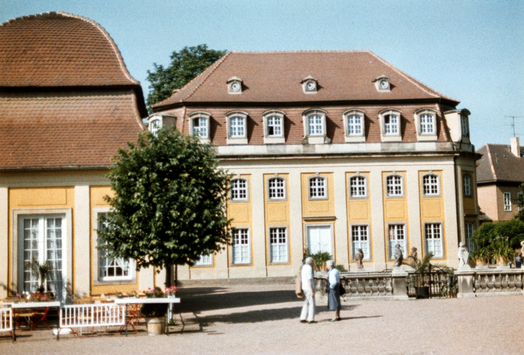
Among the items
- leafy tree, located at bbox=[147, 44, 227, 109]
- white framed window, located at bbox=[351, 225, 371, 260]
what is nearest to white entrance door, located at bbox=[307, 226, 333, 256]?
white framed window, located at bbox=[351, 225, 371, 260]

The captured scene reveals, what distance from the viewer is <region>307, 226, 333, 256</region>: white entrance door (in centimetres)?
3812

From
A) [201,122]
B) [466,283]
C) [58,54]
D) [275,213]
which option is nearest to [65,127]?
[58,54]

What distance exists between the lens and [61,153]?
69.9 feet

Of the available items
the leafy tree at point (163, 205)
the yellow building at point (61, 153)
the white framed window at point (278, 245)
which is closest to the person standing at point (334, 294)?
the leafy tree at point (163, 205)

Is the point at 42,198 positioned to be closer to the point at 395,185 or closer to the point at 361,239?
the point at 361,239

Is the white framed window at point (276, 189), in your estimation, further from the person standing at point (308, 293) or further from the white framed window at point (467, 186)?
the person standing at point (308, 293)

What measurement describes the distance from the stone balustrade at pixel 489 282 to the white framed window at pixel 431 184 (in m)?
17.1

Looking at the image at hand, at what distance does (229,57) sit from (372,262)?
15.4m

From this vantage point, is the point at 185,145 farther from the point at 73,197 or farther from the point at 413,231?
the point at 413,231

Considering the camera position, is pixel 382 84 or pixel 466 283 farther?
pixel 382 84

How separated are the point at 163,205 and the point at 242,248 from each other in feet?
66.5

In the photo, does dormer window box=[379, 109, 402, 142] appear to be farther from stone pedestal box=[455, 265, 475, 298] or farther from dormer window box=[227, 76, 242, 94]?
stone pedestal box=[455, 265, 475, 298]

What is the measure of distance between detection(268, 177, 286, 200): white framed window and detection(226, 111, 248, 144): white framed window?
2727mm

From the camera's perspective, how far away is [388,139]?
38.9 metres
